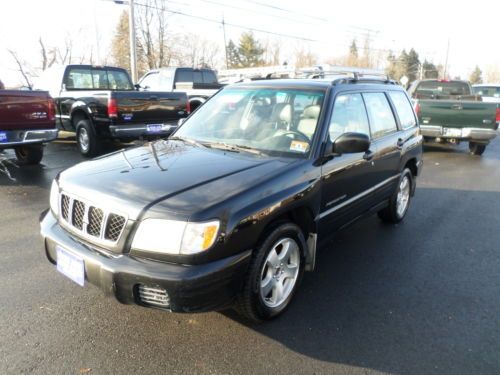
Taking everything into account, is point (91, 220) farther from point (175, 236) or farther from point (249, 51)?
point (249, 51)

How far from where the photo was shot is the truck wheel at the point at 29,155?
8.01 metres

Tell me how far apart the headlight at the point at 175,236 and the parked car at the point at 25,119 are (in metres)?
5.54

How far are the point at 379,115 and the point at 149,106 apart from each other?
5.77 meters

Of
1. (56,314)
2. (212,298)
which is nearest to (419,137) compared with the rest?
(212,298)

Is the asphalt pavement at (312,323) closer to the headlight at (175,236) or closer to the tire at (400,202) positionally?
the tire at (400,202)

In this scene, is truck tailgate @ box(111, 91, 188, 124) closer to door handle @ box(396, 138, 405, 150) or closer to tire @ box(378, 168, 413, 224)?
tire @ box(378, 168, 413, 224)

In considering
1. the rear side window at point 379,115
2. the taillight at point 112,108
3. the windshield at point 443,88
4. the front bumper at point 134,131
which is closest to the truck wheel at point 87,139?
the front bumper at point 134,131

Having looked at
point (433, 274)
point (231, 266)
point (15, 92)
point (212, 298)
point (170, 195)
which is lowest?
point (433, 274)

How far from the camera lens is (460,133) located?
32.8 feet

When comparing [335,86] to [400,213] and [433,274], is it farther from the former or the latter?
[400,213]

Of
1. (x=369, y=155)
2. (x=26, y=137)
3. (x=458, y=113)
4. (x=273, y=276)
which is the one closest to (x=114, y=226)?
(x=273, y=276)

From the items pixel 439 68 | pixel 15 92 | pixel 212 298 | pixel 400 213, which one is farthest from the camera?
pixel 439 68

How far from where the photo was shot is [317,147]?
3.29 meters

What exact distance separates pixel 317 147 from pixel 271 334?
4.76 ft
